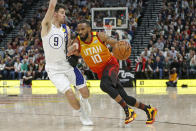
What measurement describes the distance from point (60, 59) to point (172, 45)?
1270 cm

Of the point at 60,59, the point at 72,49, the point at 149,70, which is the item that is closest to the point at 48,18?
the point at 72,49

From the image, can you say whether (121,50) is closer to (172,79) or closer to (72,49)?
(72,49)

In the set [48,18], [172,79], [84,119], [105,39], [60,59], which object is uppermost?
[48,18]

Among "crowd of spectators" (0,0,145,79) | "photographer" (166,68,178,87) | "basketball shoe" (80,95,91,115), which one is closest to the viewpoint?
"basketball shoe" (80,95,91,115)

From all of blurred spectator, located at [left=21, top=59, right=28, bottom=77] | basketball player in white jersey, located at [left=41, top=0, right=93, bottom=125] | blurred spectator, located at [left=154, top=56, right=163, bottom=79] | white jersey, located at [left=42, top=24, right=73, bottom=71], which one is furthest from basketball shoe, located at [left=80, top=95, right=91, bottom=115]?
blurred spectator, located at [left=21, top=59, right=28, bottom=77]

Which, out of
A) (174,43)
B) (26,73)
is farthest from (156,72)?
(26,73)

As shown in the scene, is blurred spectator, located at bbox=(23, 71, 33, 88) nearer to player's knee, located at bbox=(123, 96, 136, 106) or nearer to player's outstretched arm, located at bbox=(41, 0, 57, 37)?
player's outstretched arm, located at bbox=(41, 0, 57, 37)

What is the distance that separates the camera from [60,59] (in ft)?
21.8

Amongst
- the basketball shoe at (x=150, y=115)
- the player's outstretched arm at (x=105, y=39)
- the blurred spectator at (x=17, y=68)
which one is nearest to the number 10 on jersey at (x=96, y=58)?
the player's outstretched arm at (x=105, y=39)

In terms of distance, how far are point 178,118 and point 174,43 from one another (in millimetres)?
11745

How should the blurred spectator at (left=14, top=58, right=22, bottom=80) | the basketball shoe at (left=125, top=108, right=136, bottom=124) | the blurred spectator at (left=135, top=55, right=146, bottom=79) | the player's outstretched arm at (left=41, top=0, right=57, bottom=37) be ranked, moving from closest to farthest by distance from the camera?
the player's outstretched arm at (left=41, top=0, right=57, bottom=37) < the basketball shoe at (left=125, top=108, right=136, bottom=124) < the blurred spectator at (left=135, top=55, right=146, bottom=79) < the blurred spectator at (left=14, top=58, right=22, bottom=80)

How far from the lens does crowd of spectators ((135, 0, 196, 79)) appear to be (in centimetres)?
1725

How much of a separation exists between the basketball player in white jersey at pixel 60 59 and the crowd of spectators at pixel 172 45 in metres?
10.8

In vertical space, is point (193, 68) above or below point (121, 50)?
below
